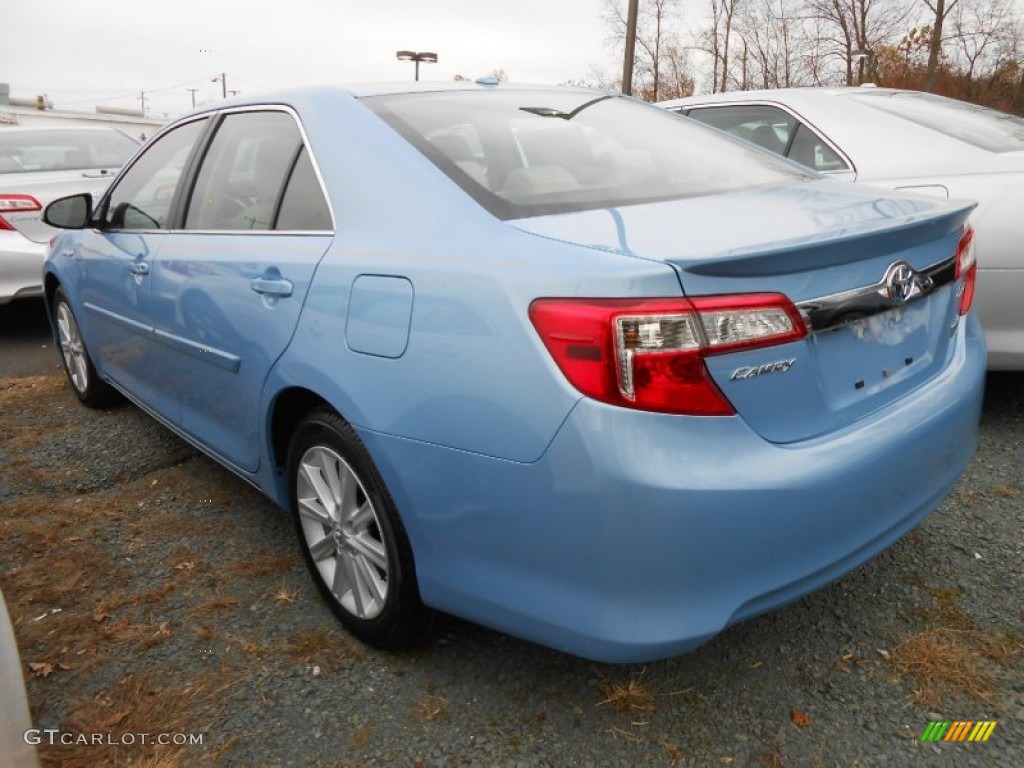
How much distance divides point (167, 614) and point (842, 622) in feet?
6.52

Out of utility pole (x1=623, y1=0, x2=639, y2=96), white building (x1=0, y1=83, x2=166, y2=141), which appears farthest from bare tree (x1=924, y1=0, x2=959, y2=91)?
white building (x1=0, y1=83, x2=166, y2=141)

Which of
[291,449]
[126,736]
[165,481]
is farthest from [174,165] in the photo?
[126,736]

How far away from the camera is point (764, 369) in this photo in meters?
1.62

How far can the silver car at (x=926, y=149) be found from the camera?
328 cm

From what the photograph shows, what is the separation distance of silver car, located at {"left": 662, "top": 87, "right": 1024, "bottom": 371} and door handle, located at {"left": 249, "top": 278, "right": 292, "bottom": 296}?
8.43 feet

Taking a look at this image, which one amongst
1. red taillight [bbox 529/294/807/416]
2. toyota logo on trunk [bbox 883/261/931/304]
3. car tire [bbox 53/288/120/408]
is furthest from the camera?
car tire [bbox 53/288/120/408]

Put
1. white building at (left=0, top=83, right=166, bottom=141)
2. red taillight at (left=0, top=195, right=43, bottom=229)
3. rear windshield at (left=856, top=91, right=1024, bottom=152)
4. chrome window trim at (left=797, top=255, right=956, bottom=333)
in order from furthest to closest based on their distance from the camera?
white building at (left=0, top=83, right=166, bottom=141), red taillight at (left=0, top=195, right=43, bottom=229), rear windshield at (left=856, top=91, right=1024, bottom=152), chrome window trim at (left=797, top=255, right=956, bottom=333)

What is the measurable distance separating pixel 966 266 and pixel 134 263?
116 inches

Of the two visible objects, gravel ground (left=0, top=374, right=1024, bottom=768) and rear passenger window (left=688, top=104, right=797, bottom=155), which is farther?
rear passenger window (left=688, top=104, right=797, bottom=155)

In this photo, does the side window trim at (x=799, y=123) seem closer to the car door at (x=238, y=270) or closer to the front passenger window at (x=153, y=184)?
the car door at (x=238, y=270)

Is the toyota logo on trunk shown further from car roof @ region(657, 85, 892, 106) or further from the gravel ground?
car roof @ region(657, 85, 892, 106)

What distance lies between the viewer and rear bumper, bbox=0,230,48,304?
5.90 meters

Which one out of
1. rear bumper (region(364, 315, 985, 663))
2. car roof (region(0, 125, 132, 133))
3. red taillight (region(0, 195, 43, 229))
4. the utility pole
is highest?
the utility pole

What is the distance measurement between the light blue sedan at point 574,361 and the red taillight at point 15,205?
13.6 ft
